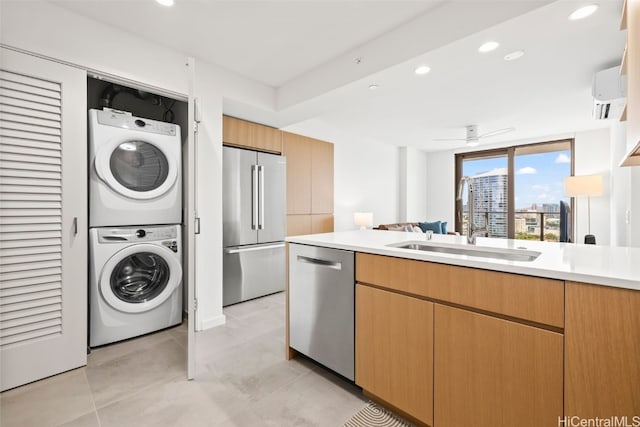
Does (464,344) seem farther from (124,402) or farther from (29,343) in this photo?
(29,343)

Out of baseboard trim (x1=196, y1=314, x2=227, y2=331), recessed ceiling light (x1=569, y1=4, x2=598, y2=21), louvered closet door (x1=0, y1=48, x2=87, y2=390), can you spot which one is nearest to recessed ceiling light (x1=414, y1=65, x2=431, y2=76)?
recessed ceiling light (x1=569, y1=4, x2=598, y2=21)

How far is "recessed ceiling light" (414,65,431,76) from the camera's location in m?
2.25

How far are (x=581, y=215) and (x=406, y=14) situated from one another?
536cm

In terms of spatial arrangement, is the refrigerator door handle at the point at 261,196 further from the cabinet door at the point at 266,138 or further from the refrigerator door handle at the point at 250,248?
the cabinet door at the point at 266,138

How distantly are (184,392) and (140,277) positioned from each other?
1.30 m

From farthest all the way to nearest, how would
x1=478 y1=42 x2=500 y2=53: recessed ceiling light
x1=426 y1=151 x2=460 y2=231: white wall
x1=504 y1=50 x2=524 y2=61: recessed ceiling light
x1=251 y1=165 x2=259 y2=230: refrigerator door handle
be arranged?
x1=426 y1=151 x2=460 y2=231: white wall, x1=251 y1=165 x2=259 y2=230: refrigerator door handle, x1=504 y1=50 x2=524 y2=61: recessed ceiling light, x1=478 y1=42 x2=500 y2=53: recessed ceiling light

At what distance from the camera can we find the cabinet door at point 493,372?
1.02m

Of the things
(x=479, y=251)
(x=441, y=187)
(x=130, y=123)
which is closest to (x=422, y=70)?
(x=479, y=251)

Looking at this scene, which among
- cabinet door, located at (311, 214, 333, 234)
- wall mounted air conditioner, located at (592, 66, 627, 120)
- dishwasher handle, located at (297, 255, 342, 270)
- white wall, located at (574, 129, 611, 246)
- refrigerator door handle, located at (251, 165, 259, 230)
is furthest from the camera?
white wall, located at (574, 129, 611, 246)

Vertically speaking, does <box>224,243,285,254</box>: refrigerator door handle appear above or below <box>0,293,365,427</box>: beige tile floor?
above

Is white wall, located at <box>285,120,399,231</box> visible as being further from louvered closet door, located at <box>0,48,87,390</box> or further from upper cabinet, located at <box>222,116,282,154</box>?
louvered closet door, located at <box>0,48,87,390</box>

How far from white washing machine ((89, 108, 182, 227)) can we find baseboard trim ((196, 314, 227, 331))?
1003 mm

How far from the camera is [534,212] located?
5.93 metres

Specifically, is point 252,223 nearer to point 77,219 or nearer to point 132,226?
point 132,226
